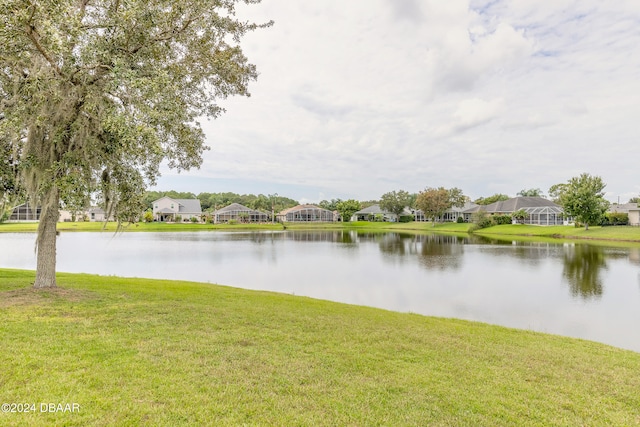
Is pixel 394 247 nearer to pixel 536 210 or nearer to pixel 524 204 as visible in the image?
pixel 536 210

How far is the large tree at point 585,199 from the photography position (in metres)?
41.4

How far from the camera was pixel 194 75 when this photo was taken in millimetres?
8828

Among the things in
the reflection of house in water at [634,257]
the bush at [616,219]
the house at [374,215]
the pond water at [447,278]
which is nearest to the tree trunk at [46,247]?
the pond water at [447,278]

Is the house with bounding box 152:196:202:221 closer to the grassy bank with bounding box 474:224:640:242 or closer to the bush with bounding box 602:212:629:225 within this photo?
the grassy bank with bounding box 474:224:640:242

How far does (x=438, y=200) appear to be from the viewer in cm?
6353

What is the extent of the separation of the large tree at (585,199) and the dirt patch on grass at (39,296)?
50.5 metres

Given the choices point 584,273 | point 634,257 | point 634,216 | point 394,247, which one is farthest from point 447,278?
point 634,216

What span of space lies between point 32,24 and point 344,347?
746cm

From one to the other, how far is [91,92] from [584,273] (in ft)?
71.9

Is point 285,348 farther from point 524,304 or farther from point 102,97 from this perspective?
point 524,304

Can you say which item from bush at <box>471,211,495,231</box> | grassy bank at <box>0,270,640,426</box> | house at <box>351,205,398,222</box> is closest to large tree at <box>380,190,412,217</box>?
house at <box>351,205,398,222</box>

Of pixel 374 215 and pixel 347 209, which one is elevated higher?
pixel 347 209

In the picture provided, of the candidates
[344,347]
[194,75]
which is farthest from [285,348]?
[194,75]

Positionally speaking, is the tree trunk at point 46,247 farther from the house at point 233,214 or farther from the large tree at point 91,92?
the house at point 233,214
